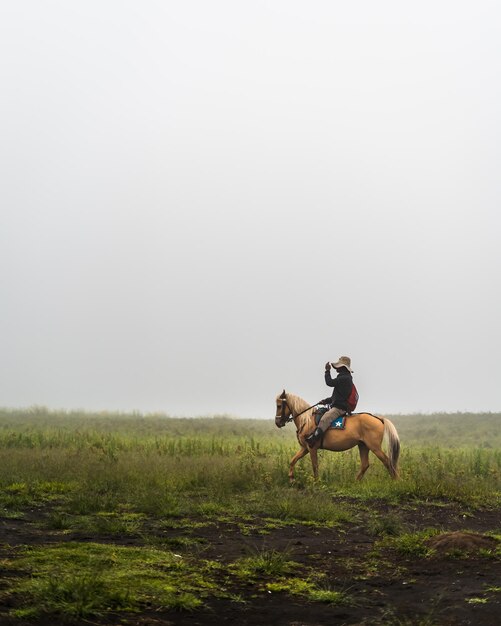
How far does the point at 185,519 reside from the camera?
11.1 meters

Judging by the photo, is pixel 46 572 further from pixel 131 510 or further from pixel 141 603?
pixel 131 510

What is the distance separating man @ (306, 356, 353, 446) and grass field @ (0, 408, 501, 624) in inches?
42.5

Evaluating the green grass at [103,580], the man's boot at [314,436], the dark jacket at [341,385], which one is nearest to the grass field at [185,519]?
the green grass at [103,580]

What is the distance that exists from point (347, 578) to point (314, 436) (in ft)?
26.5

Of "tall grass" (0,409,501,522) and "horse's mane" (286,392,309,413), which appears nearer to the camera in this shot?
"tall grass" (0,409,501,522)

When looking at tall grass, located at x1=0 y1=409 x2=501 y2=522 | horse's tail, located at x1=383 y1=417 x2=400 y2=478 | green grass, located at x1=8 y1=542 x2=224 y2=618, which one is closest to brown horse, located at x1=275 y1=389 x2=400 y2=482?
horse's tail, located at x1=383 y1=417 x2=400 y2=478

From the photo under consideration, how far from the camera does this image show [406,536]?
9.57m

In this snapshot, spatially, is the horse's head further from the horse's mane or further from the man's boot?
the man's boot

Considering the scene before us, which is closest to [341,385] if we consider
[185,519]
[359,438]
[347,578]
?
[359,438]

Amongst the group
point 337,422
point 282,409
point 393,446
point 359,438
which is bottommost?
point 393,446

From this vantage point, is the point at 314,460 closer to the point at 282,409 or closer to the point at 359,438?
the point at 359,438

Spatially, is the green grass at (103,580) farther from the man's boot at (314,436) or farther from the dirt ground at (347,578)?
the man's boot at (314,436)

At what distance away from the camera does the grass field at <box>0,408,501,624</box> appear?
21.6ft

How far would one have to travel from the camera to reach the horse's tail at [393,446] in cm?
1554
